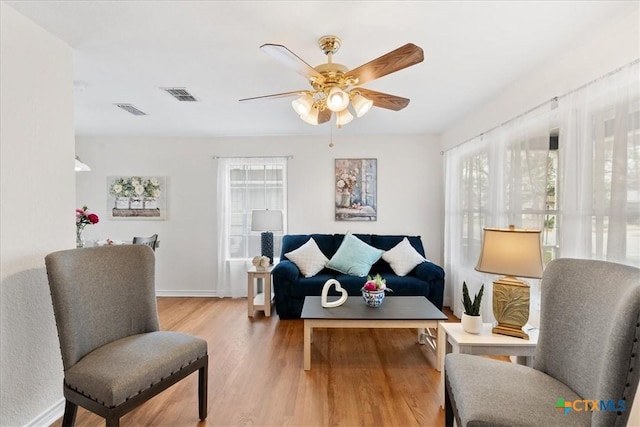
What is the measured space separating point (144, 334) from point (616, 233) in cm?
285

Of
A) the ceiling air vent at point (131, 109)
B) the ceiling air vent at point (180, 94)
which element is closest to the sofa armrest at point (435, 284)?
the ceiling air vent at point (180, 94)

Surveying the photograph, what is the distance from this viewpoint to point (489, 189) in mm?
3031

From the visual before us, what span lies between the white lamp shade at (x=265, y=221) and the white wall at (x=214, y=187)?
0.54m

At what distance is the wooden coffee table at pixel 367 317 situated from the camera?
2.48 metres

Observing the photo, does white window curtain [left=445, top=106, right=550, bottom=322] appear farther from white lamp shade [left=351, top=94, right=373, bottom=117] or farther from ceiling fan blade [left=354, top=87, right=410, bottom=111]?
white lamp shade [left=351, top=94, right=373, bottom=117]

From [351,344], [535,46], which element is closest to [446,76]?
[535,46]

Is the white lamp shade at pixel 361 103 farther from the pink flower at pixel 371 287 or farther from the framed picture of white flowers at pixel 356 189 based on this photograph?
the framed picture of white flowers at pixel 356 189

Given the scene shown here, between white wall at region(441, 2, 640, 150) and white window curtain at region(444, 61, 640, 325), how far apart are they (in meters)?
0.08

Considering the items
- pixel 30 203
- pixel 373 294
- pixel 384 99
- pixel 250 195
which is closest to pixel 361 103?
pixel 384 99

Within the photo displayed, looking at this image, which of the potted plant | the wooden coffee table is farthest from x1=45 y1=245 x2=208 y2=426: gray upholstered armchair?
the potted plant

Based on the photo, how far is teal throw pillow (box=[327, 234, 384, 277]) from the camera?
3.89 meters

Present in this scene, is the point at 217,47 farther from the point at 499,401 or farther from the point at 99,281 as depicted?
the point at 499,401

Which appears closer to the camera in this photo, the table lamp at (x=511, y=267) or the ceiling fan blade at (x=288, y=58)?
the ceiling fan blade at (x=288, y=58)

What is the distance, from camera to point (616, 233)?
5.55 ft
